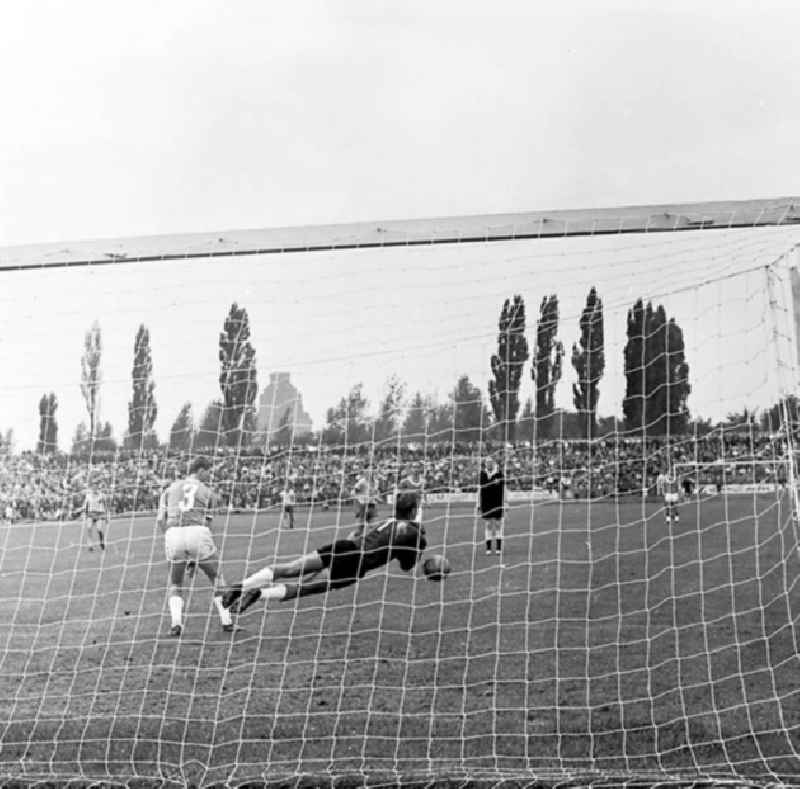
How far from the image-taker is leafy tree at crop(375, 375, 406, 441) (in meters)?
6.11

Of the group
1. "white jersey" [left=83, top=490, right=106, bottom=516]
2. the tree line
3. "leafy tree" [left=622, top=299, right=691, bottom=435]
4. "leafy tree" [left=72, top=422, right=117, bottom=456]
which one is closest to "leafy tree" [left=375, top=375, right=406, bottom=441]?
the tree line

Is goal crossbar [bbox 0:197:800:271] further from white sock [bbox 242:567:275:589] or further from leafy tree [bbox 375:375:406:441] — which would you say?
white sock [bbox 242:567:275:589]

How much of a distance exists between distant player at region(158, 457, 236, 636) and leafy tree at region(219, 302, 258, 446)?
5.88ft

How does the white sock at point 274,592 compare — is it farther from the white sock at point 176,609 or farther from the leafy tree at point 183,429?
the white sock at point 176,609

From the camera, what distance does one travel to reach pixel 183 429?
6898 millimetres

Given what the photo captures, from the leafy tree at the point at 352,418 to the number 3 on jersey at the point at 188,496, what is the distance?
2193mm

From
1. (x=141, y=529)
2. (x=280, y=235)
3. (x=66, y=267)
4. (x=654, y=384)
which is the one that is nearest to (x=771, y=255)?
(x=654, y=384)

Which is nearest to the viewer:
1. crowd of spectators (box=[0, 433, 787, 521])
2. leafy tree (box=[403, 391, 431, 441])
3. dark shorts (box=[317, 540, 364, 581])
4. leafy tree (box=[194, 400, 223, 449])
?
leafy tree (box=[403, 391, 431, 441])

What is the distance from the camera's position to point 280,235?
5.41m

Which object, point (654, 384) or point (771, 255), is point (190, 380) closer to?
point (654, 384)

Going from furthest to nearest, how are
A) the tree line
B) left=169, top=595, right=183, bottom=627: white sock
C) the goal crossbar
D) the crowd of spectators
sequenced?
1. left=169, top=595, right=183, bottom=627: white sock
2. the crowd of spectators
3. the tree line
4. the goal crossbar

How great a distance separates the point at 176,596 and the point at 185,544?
50 cm

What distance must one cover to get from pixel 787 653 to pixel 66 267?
21.1 ft

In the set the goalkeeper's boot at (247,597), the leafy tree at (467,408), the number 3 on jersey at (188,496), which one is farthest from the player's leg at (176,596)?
the leafy tree at (467,408)
